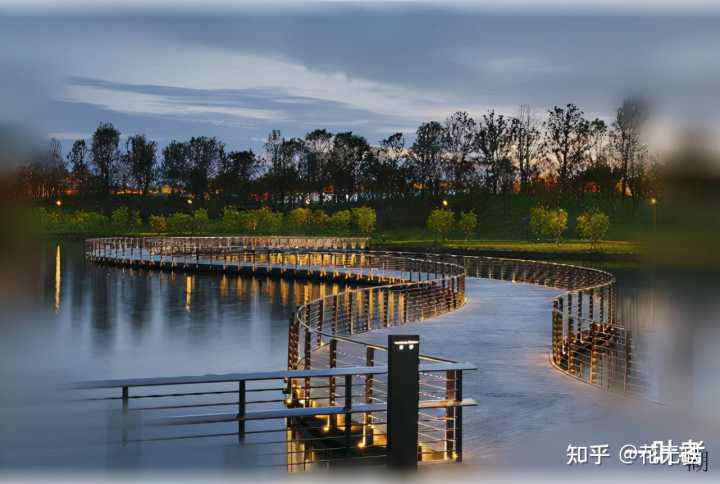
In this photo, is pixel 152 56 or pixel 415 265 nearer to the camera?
pixel 152 56

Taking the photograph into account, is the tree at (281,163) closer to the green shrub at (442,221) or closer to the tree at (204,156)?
the tree at (204,156)

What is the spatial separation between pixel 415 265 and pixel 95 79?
70.8ft

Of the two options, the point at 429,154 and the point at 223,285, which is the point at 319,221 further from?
the point at 223,285

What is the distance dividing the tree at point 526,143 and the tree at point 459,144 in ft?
12.3

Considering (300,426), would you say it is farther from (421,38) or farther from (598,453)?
(421,38)

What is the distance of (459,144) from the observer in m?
65.1

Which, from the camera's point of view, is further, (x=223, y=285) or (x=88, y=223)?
(x=88, y=223)

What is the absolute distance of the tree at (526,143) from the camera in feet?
201

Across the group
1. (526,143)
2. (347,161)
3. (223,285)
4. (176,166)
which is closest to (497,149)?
(526,143)

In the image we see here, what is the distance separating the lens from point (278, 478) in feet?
17.7

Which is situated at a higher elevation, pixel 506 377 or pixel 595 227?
pixel 595 227

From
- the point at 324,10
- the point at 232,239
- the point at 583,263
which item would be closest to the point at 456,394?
the point at 324,10

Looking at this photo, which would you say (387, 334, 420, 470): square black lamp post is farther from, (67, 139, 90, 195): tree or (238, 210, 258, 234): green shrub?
(238, 210, 258, 234): green shrub

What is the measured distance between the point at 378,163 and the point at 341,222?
45.4 feet
